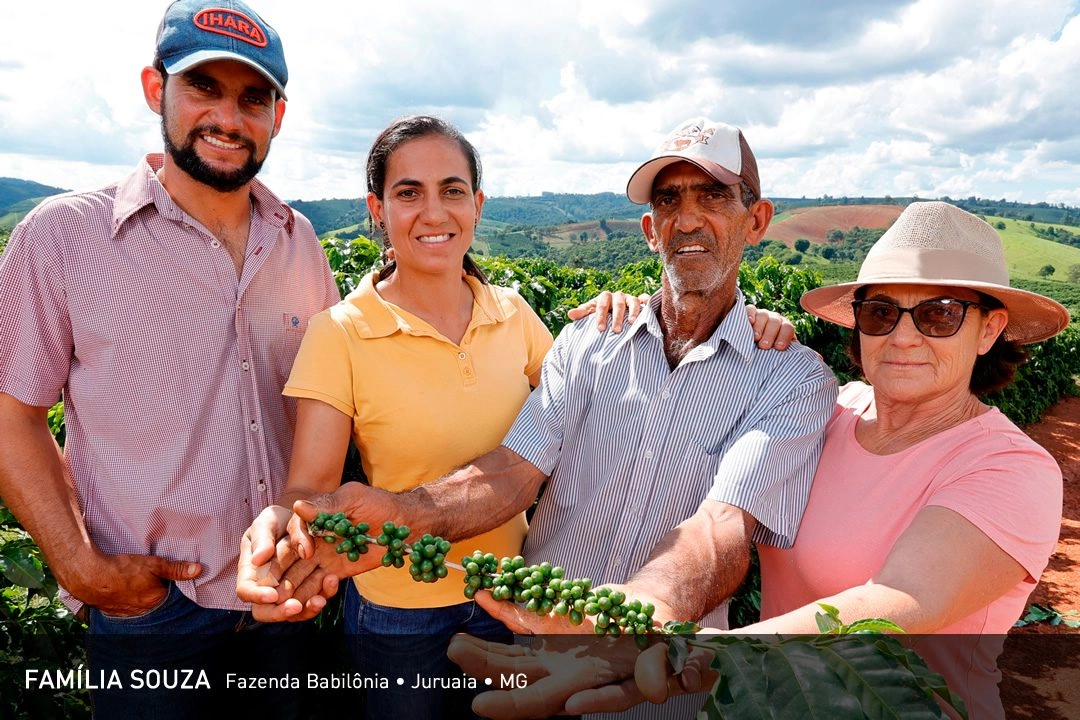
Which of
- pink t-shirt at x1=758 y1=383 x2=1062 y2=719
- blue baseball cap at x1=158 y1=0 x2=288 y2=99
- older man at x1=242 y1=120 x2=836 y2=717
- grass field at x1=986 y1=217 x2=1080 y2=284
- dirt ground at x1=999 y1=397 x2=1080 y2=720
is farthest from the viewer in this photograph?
grass field at x1=986 y1=217 x2=1080 y2=284

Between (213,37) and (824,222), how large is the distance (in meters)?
80.8

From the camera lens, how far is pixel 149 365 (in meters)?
2.49

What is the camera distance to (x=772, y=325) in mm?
2613

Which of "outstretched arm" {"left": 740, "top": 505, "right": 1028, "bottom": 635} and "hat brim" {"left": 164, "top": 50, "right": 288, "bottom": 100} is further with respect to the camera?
"hat brim" {"left": 164, "top": 50, "right": 288, "bottom": 100}

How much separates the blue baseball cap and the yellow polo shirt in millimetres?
889

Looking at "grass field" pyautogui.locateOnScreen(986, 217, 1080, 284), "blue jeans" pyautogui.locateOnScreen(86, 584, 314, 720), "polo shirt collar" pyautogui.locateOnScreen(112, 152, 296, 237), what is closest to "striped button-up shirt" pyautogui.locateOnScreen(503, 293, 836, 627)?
"blue jeans" pyautogui.locateOnScreen(86, 584, 314, 720)

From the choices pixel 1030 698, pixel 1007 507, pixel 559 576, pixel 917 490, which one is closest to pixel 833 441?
pixel 917 490

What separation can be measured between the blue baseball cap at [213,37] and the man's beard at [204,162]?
0.70ft

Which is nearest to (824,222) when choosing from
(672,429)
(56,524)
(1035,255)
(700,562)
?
(1035,255)

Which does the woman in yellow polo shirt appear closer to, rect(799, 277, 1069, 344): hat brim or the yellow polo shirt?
the yellow polo shirt

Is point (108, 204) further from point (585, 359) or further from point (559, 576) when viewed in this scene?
point (559, 576)

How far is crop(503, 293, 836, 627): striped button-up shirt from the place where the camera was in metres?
2.29

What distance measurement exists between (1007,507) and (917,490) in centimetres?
23

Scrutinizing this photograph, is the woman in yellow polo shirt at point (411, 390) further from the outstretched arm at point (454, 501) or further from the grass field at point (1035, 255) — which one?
the grass field at point (1035, 255)
